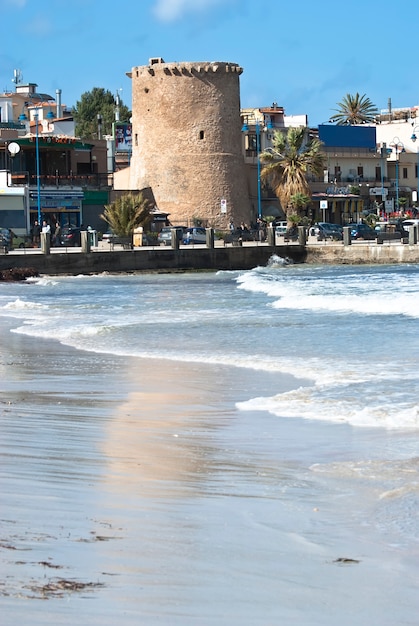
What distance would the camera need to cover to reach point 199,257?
4616 centimetres

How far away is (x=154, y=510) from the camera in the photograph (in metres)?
7.12

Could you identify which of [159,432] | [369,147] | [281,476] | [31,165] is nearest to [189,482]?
[281,476]

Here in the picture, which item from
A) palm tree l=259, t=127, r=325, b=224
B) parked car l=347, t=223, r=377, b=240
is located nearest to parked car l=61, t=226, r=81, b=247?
parked car l=347, t=223, r=377, b=240

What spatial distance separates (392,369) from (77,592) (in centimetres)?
917

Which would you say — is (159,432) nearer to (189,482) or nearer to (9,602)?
(189,482)

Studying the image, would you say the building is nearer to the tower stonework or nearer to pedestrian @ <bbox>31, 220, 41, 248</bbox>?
pedestrian @ <bbox>31, 220, 41, 248</bbox>

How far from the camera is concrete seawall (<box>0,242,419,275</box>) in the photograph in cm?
4219

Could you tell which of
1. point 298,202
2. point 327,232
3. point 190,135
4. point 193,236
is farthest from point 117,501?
point 190,135

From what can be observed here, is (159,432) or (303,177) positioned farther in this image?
(303,177)

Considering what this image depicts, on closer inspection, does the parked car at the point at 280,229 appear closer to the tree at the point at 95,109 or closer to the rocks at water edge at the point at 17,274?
the rocks at water edge at the point at 17,274

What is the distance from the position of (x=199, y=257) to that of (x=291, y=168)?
811 inches

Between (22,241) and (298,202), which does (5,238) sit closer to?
(22,241)

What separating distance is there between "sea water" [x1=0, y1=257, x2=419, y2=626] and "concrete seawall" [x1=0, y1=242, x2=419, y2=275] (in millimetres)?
19568

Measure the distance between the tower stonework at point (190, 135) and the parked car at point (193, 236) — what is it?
10664 mm
